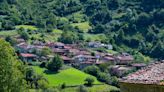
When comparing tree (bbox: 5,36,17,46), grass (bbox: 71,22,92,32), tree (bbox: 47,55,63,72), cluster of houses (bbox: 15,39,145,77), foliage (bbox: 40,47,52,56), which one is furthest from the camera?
grass (bbox: 71,22,92,32)

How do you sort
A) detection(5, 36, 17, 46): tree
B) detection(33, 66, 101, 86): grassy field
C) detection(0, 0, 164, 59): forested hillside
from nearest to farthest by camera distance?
detection(33, 66, 101, 86): grassy field, detection(5, 36, 17, 46): tree, detection(0, 0, 164, 59): forested hillside

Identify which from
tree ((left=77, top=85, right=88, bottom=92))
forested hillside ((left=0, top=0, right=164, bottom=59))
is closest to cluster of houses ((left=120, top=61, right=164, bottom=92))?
tree ((left=77, top=85, right=88, bottom=92))

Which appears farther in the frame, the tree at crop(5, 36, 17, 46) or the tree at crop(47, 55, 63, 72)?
the tree at crop(5, 36, 17, 46)

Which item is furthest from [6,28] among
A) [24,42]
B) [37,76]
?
[37,76]

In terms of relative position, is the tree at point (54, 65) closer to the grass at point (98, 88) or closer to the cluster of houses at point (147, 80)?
the grass at point (98, 88)

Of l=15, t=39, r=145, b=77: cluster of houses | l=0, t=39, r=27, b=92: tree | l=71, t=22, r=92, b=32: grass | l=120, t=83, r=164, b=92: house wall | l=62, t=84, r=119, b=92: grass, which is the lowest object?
l=15, t=39, r=145, b=77: cluster of houses

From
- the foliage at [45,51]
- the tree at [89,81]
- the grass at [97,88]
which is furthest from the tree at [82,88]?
the foliage at [45,51]

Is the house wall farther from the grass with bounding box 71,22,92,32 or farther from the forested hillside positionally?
the grass with bounding box 71,22,92,32

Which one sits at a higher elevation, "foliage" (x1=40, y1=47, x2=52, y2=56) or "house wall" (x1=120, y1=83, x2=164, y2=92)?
"house wall" (x1=120, y1=83, x2=164, y2=92)
